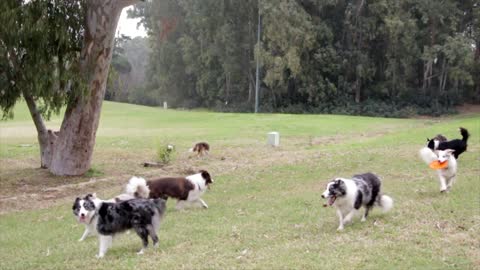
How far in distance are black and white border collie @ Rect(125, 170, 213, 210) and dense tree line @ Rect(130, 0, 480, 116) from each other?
37305 millimetres

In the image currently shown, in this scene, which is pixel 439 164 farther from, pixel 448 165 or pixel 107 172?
pixel 107 172

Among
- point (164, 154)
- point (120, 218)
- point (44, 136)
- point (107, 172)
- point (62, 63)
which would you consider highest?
point (62, 63)

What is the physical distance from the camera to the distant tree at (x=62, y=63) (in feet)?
48.8

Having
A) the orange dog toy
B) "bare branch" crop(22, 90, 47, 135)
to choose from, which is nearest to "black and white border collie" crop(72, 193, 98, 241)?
the orange dog toy

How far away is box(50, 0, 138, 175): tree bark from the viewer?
16.2 metres

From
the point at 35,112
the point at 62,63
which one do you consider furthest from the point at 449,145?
the point at 35,112

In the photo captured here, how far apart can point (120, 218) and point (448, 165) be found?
22.4 ft

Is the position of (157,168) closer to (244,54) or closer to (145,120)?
(145,120)

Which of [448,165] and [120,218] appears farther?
[448,165]

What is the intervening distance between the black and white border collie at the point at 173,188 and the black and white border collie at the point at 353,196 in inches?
138

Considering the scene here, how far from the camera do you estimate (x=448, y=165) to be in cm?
1096

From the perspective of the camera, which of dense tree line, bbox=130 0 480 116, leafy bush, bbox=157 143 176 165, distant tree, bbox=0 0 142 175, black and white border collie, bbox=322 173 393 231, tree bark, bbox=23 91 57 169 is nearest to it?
black and white border collie, bbox=322 173 393 231

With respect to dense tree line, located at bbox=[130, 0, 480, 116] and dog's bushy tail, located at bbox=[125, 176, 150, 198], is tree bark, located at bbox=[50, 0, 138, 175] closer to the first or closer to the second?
dog's bushy tail, located at bbox=[125, 176, 150, 198]

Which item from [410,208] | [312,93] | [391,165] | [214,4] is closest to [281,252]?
[410,208]
